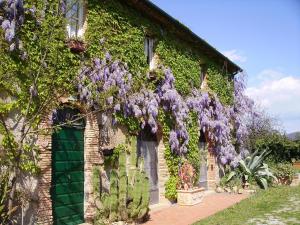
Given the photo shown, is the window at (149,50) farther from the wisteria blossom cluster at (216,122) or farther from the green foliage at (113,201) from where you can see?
the green foliage at (113,201)

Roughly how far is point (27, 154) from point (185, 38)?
8.30 meters

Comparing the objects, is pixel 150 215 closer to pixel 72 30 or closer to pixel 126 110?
pixel 126 110

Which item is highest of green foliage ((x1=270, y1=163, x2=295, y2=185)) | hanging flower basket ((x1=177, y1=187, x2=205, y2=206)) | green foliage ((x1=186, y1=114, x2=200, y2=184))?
green foliage ((x1=186, y1=114, x2=200, y2=184))

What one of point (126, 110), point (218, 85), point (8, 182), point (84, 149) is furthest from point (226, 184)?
point (8, 182)

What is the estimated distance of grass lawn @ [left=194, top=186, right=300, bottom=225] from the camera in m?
8.77

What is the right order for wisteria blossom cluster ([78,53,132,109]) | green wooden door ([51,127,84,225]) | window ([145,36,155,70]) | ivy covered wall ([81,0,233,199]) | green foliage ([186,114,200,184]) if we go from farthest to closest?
green foliage ([186,114,200,184])
window ([145,36,155,70])
ivy covered wall ([81,0,233,199])
wisteria blossom cluster ([78,53,132,109])
green wooden door ([51,127,84,225])

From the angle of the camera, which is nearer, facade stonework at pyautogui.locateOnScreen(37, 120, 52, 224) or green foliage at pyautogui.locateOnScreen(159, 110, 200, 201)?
facade stonework at pyautogui.locateOnScreen(37, 120, 52, 224)

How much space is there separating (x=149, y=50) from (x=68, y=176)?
531 cm

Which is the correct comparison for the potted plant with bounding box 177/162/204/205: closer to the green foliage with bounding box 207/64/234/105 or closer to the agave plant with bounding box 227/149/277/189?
the agave plant with bounding box 227/149/277/189

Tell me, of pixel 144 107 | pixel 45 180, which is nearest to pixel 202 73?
pixel 144 107

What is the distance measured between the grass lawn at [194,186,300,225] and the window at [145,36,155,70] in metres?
4.98

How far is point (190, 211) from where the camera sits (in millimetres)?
10859

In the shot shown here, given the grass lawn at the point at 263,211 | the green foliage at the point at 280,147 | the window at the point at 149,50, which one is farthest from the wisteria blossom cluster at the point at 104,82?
the green foliage at the point at 280,147

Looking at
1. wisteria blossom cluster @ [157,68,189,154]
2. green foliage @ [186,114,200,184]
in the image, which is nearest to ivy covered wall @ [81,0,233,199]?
green foliage @ [186,114,200,184]
